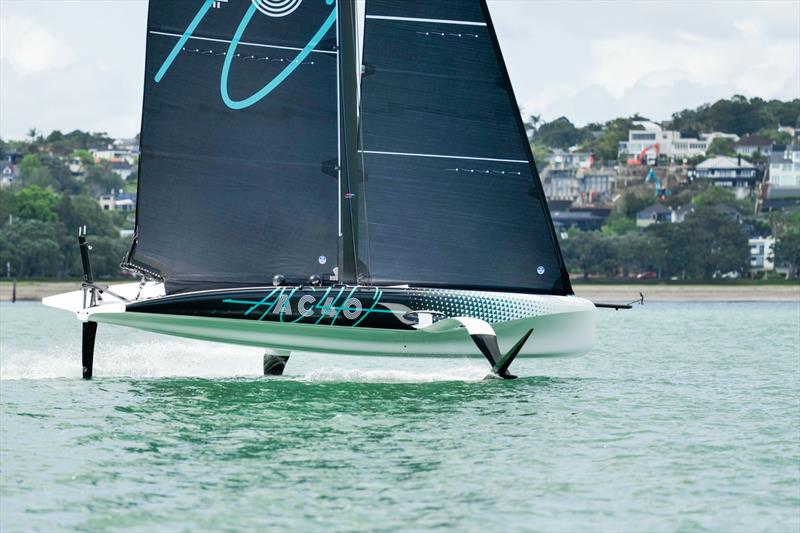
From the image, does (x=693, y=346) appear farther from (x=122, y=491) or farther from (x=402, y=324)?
(x=122, y=491)

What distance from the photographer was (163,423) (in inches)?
714

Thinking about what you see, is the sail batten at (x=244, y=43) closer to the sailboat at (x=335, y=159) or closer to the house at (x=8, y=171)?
the sailboat at (x=335, y=159)

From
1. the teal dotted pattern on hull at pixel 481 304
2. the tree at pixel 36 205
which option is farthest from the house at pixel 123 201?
the teal dotted pattern on hull at pixel 481 304

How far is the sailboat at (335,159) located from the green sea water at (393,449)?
5.67ft

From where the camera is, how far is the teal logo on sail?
2186 centimetres

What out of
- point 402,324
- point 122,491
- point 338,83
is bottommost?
point 122,491

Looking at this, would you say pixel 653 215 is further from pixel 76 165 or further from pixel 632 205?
pixel 76 165

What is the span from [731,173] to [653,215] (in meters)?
37.9

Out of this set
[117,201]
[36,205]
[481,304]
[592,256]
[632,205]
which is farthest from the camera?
[117,201]

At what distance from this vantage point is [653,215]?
151500 mm

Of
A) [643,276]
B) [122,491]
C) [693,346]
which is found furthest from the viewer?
[643,276]

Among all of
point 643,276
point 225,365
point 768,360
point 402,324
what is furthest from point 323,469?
point 643,276

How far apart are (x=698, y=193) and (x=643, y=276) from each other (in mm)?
46493

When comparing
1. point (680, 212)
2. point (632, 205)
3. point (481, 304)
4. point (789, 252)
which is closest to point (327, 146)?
point (481, 304)
